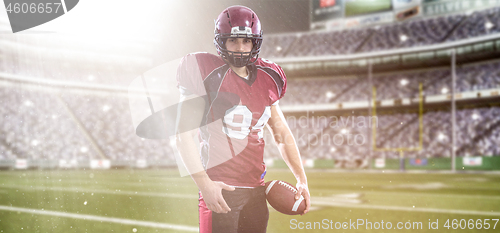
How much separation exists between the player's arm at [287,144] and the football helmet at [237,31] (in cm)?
39

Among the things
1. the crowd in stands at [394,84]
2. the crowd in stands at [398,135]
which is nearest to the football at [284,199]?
the crowd in stands at [398,135]

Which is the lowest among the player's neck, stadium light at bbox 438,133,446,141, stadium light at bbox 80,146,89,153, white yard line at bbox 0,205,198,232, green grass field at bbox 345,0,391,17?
stadium light at bbox 80,146,89,153

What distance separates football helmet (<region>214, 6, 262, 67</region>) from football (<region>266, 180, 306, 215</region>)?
0.78m

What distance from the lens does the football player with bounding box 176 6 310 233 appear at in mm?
1891

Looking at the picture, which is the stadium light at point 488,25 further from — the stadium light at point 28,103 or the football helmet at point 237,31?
the stadium light at point 28,103

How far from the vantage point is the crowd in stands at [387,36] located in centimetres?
2094

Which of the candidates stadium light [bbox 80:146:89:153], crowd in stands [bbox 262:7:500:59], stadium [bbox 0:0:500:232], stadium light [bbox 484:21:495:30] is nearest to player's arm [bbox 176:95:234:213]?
stadium [bbox 0:0:500:232]

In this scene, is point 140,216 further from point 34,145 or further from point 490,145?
point 34,145

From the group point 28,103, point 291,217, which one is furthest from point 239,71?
point 28,103

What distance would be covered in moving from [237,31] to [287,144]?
779 mm

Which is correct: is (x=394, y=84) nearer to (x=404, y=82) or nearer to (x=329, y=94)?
(x=404, y=82)

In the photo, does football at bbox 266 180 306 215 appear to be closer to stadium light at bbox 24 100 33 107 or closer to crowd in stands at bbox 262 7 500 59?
crowd in stands at bbox 262 7 500 59

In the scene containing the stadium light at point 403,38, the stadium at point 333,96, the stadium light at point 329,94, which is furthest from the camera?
the stadium light at point 329,94

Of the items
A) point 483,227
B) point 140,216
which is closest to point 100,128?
point 140,216
